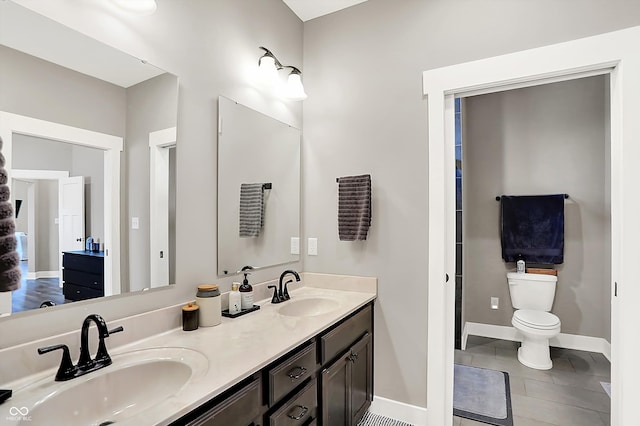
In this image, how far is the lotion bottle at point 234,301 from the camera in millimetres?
1699

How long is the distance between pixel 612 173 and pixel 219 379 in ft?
6.85

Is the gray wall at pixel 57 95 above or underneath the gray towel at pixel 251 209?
above

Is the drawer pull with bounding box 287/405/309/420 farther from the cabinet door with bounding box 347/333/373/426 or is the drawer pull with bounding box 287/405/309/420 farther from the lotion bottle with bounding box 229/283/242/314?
the lotion bottle with bounding box 229/283/242/314

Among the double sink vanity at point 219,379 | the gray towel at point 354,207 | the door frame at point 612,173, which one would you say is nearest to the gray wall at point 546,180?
the door frame at point 612,173

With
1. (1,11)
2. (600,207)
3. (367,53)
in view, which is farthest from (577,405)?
(1,11)

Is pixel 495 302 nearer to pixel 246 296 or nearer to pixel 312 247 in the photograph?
pixel 312 247

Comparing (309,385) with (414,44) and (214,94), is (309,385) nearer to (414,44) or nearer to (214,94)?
(214,94)

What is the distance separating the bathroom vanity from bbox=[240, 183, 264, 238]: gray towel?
2.53 ft

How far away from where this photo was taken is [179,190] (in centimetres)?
155

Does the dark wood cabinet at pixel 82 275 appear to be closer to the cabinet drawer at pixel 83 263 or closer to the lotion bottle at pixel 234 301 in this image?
the cabinet drawer at pixel 83 263

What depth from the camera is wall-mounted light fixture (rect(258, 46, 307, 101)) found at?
1.99 m

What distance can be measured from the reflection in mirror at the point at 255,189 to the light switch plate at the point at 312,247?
4.3 inches

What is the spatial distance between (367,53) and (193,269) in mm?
1796

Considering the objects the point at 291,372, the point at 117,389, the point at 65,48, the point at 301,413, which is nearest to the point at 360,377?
the point at 301,413
